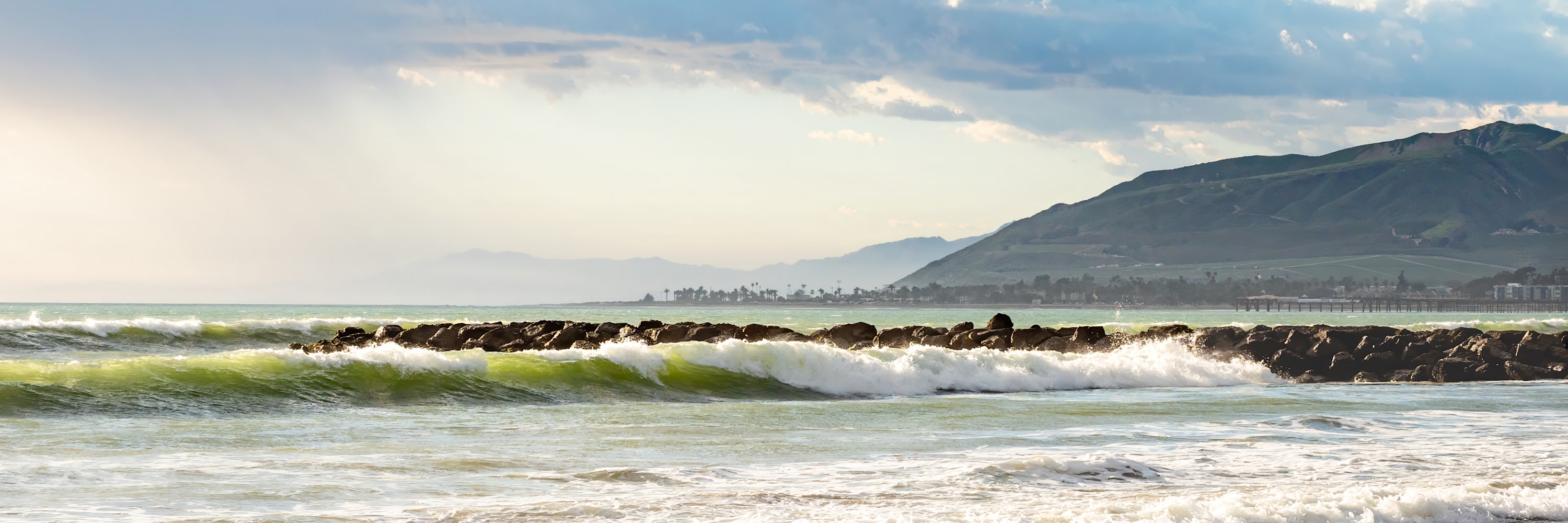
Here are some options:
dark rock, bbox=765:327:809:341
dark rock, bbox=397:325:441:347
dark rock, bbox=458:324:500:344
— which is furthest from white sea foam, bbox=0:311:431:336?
dark rock, bbox=765:327:809:341

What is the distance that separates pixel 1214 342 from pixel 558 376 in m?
20.1

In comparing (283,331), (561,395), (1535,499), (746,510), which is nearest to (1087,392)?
(561,395)

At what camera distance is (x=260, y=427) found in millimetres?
16359

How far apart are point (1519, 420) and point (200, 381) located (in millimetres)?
20797

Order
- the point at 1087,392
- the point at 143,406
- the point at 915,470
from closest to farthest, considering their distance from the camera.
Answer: the point at 915,470
the point at 143,406
the point at 1087,392

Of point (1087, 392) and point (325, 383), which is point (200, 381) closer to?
point (325, 383)

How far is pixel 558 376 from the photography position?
24016mm

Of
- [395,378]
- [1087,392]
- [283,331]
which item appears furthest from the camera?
[283,331]

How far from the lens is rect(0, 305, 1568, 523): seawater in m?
10.4

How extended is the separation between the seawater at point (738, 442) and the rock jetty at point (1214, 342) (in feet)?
10.5

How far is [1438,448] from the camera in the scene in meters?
15.2

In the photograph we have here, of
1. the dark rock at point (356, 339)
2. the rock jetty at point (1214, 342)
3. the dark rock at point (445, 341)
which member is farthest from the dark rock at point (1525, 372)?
the dark rock at point (356, 339)

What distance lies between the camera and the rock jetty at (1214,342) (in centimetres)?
3162

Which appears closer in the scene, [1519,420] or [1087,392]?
[1519,420]
